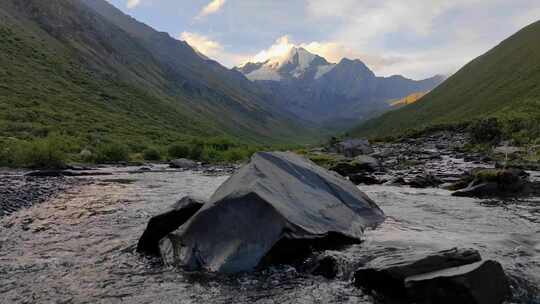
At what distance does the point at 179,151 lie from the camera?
7631cm

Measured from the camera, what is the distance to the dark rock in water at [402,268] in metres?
10.9

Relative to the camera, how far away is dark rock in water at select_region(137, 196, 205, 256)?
15.8 metres

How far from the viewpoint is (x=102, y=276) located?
1295 cm

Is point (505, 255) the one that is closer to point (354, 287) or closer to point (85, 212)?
point (354, 287)

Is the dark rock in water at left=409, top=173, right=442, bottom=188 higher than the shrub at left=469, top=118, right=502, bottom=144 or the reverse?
the reverse

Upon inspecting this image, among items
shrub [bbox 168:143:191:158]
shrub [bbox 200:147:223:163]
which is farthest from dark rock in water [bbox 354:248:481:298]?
shrub [bbox 168:143:191:158]

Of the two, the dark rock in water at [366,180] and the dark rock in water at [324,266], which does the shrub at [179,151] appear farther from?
the dark rock in water at [324,266]

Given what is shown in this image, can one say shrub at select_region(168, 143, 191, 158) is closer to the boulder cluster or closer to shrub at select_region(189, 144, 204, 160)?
shrub at select_region(189, 144, 204, 160)

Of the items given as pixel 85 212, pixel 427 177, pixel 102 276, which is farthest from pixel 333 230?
pixel 427 177

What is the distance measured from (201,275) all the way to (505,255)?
31.4 ft

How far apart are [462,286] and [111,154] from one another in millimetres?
58521

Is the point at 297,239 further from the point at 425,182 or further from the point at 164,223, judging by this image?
the point at 425,182

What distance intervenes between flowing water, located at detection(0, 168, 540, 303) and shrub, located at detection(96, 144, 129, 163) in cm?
3553

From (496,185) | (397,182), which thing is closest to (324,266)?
(496,185)
